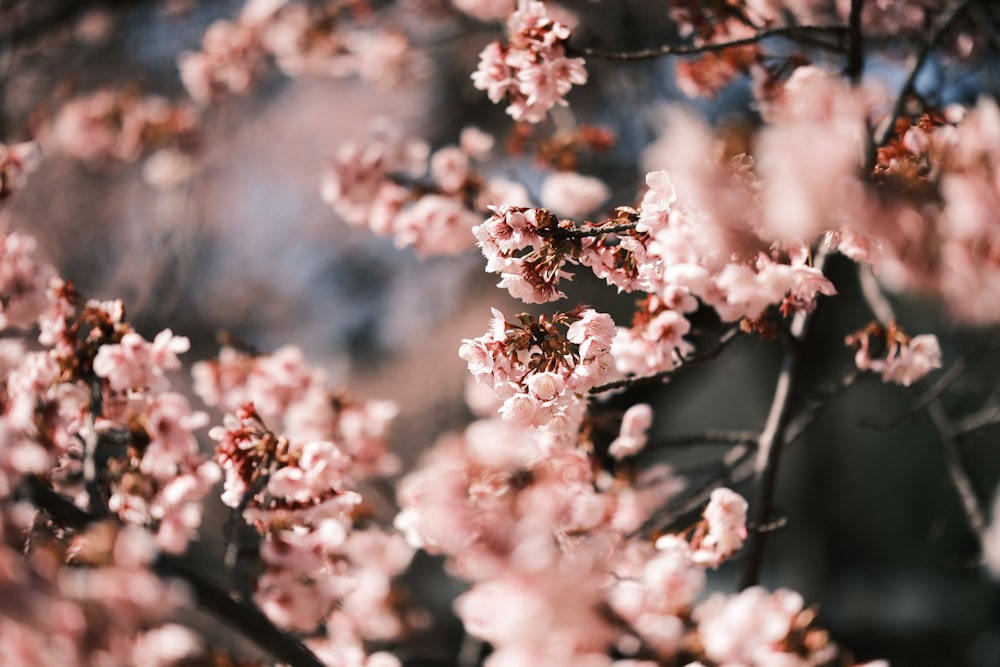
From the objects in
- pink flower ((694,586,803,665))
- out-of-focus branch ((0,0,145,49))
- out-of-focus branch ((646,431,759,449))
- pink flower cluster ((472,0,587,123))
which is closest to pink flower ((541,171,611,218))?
pink flower cluster ((472,0,587,123))

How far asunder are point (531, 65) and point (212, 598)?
1262 millimetres

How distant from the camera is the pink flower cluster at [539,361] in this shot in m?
1.40

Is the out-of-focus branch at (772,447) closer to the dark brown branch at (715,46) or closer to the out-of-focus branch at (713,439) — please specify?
the out-of-focus branch at (713,439)

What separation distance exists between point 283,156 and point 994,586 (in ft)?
28.6

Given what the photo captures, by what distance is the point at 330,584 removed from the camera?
60.6 inches

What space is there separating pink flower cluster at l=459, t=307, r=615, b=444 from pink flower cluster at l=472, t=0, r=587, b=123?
2.00ft

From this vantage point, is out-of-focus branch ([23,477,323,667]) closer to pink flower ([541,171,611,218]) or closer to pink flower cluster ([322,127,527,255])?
pink flower cluster ([322,127,527,255])

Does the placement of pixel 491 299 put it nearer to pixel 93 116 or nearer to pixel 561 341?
pixel 93 116

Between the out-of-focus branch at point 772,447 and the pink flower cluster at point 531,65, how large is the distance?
2.35ft

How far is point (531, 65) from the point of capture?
5.62ft

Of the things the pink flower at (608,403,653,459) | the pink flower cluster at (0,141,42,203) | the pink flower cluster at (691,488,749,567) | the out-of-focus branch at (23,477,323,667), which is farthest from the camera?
the pink flower at (608,403,653,459)

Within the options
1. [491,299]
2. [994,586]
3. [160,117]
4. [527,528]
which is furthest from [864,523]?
[527,528]

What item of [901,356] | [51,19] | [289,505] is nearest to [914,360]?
[901,356]

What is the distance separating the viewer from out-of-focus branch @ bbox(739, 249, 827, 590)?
5.58 ft
